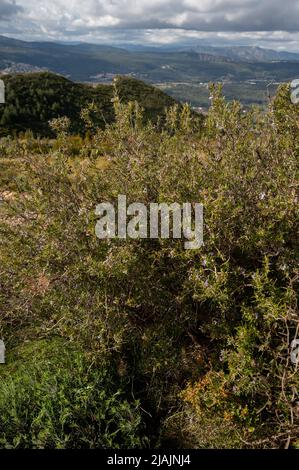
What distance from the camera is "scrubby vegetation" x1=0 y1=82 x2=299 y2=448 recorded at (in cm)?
366

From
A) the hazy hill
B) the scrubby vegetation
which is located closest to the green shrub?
the scrubby vegetation

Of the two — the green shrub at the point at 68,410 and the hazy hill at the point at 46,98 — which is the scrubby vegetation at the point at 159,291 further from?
the hazy hill at the point at 46,98

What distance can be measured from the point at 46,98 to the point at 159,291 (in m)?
56.0

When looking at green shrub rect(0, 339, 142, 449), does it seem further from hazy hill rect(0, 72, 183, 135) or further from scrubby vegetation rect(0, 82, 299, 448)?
hazy hill rect(0, 72, 183, 135)

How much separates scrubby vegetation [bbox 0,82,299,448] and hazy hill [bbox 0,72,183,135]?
135 feet

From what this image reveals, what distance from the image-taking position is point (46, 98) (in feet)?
185

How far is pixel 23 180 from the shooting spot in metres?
4.37

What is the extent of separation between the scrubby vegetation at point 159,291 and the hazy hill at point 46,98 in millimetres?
41238

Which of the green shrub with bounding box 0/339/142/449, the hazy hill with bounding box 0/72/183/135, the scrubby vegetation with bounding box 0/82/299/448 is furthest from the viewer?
the hazy hill with bounding box 0/72/183/135

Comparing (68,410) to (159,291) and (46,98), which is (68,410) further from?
(46,98)

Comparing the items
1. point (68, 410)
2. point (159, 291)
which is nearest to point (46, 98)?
point (159, 291)

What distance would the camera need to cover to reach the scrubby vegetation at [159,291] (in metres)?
3.66
